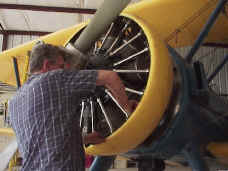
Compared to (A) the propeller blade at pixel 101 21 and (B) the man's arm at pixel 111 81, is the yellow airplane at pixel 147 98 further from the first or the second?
(B) the man's arm at pixel 111 81

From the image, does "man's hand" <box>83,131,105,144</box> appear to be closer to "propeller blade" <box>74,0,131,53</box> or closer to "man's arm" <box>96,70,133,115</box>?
"man's arm" <box>96,70,133,115</box>

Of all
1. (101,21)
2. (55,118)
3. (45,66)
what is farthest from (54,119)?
(101,21)

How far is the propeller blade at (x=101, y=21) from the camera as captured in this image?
1750 mm

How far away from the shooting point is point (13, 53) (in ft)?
11.5

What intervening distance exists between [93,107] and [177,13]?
1340mm

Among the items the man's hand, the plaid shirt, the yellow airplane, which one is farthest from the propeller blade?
the plaid shirt

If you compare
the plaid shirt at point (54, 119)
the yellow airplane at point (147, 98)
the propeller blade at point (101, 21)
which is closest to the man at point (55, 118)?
the plaid shirt at point (54, 119)

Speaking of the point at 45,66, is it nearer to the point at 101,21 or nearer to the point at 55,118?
the point at 55,118

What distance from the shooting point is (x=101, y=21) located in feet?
5.90

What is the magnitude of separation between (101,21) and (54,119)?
0.86 meters

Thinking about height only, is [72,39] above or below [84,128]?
above

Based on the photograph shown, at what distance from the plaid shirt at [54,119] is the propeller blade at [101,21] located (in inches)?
26.7

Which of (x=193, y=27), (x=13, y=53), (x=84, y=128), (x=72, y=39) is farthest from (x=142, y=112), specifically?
(x=13, y=53)

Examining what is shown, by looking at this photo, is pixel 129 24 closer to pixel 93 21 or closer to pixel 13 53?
pixel 93 21
